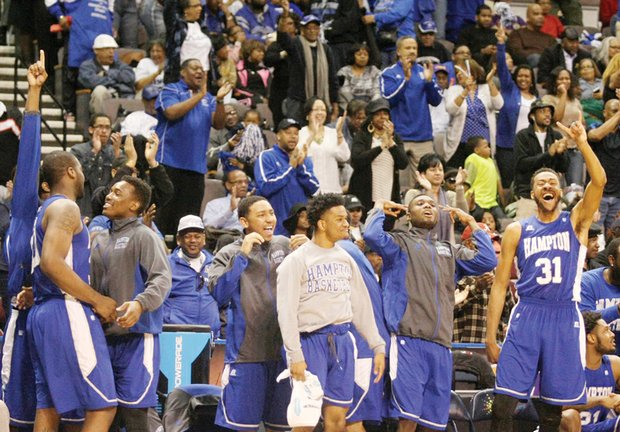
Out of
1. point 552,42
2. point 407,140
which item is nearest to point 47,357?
point 407,140

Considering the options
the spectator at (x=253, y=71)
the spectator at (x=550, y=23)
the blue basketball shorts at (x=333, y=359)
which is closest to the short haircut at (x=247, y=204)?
the blue basketball shorts at (x=333, y=359)

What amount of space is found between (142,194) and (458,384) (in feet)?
11.8

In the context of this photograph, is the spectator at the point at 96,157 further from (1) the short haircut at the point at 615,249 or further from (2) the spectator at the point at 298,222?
(1) the short haircut at the point at 615,249

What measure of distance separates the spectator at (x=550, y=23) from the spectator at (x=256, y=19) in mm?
4377

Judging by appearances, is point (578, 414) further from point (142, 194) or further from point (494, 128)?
point (494, 128)

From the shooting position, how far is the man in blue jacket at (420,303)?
9.56 m

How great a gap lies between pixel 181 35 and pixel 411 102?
294 centimetres

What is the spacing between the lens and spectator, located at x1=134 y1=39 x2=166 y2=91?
1569cm

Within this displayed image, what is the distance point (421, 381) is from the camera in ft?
31.4

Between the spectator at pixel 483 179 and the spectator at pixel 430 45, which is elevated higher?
the spectator at pixel 430 45

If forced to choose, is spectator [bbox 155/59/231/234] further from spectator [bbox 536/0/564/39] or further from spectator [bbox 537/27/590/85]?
spectator [bbox 536/0/564/39]

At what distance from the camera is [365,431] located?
10.0m

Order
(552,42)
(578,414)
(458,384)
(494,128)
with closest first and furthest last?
(578,414) < (458,384) < (494,128) < (552,42)

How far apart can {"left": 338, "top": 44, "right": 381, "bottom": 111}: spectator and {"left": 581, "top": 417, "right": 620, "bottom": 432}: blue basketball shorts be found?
22.4 feet
